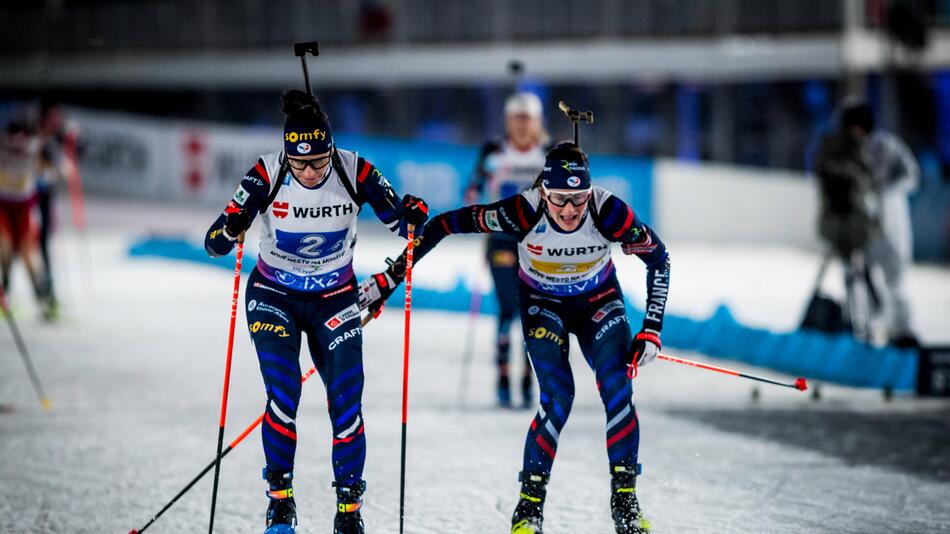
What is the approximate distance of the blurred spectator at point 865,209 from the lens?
11828mm

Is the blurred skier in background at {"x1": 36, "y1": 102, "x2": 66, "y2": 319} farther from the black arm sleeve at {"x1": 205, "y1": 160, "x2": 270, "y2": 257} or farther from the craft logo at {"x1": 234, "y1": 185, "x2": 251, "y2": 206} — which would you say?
the craft logo at {"x1": 234, "y1": 185, "x2": 251, "y2": 206}

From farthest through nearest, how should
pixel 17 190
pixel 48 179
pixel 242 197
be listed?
pixel 48 179
pixel 17 190
pixel 242 197

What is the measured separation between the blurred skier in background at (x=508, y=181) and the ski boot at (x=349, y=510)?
3891 millimetres

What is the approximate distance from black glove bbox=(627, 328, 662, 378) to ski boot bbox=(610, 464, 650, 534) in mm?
430

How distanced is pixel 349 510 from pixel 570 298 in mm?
1409

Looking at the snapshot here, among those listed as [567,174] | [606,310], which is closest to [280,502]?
[606,310]

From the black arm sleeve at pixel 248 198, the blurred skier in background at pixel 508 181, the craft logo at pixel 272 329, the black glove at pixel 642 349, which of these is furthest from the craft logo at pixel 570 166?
the blurred skier in background at pixel 508 181

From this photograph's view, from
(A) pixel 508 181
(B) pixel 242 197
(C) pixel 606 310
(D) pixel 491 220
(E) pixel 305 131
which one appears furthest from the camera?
(A) pixel 508 181

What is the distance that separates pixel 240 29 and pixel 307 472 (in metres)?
26.6

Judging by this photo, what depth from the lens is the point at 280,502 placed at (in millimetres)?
6141

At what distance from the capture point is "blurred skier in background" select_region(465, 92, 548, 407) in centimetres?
1005

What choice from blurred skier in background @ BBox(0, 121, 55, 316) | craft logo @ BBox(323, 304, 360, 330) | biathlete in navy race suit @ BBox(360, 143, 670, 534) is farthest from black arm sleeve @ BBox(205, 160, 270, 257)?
blurred skier in background @ BBox(0, 121, 55, 316)

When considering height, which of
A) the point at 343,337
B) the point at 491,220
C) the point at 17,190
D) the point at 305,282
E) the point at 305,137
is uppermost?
the point at 305,137

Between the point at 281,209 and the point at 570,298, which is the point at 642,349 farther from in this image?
the point at 281,209
